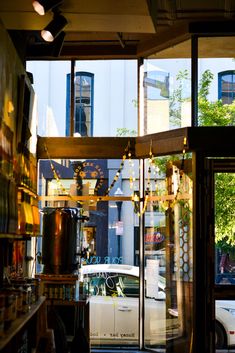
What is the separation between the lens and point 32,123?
6766mm

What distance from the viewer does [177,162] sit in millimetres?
7047

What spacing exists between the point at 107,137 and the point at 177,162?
1112 millimetres

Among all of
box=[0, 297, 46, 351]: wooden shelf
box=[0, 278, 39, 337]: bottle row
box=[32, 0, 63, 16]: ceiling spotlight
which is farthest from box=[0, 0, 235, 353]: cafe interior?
box=[0, 297, 46, 351]: wooden shelf

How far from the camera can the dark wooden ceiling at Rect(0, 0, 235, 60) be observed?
198 inches

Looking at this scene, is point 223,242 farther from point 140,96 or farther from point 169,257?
point 140,96

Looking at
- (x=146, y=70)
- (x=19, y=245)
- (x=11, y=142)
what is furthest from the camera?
(x=146, y=70)

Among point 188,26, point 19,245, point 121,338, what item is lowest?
point 121,338

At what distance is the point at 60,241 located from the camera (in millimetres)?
6902

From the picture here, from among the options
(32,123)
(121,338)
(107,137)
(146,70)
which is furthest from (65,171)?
(121,338)

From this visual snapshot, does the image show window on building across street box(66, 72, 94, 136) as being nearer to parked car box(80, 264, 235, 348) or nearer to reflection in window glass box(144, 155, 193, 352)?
reflection in window glass box(144, 155, 193, 352)

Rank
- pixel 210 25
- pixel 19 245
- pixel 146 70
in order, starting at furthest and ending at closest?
pixel 146 70 < pixel 210 25 < pixel 19 245

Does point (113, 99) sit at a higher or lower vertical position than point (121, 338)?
higher

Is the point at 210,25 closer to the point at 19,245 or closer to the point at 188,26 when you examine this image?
the point at 188,26

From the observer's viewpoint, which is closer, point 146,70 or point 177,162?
point 177,162
